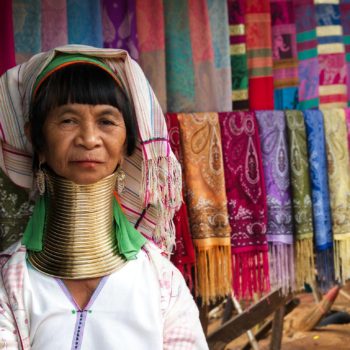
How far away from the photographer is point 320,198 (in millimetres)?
3049

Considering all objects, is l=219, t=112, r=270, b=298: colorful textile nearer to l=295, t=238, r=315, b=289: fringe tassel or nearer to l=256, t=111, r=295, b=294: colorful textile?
l=256, t=111, r=295, b=294: colorful textile

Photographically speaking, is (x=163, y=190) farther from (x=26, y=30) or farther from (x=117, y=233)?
(x=26, y=30)

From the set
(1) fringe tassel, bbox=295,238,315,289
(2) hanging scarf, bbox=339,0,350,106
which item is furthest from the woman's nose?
(2) hanging scarf, bbox=339,0,350,106

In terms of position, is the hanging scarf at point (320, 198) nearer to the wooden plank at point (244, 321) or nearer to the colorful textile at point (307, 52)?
the colorful textile at point (307, 52)

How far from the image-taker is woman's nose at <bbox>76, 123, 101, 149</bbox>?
1943 mm

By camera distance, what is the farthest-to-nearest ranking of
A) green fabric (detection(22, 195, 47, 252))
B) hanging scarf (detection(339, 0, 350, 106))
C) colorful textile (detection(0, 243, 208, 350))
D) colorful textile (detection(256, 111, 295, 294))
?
hanging scarf (detection(339, 0, 350, 106))
colorful textile (detection(256, 111, 295, 294))
green fabric (detection(22, 195, 47, 252))
colorful textile (detection(0, 243, 208, 350))

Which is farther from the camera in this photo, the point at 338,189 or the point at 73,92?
the point at 338,189

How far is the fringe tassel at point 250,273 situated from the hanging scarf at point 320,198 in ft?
1.02

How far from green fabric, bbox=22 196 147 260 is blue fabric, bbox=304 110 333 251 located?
3.89 feet

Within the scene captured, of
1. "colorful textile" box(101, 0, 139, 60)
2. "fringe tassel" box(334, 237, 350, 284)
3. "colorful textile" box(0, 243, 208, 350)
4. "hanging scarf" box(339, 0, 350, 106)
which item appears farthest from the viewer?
"hanging scarf" box(339, 0, 350, 106)

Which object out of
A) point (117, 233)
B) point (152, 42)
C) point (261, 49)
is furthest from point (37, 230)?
point (261, 49)

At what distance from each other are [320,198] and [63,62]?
157 cm

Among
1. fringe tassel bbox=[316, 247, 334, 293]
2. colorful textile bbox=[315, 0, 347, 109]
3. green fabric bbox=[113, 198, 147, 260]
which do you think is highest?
colorful textile bbox=[315, 0, 347, 109]

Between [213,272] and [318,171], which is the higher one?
[318,171]
